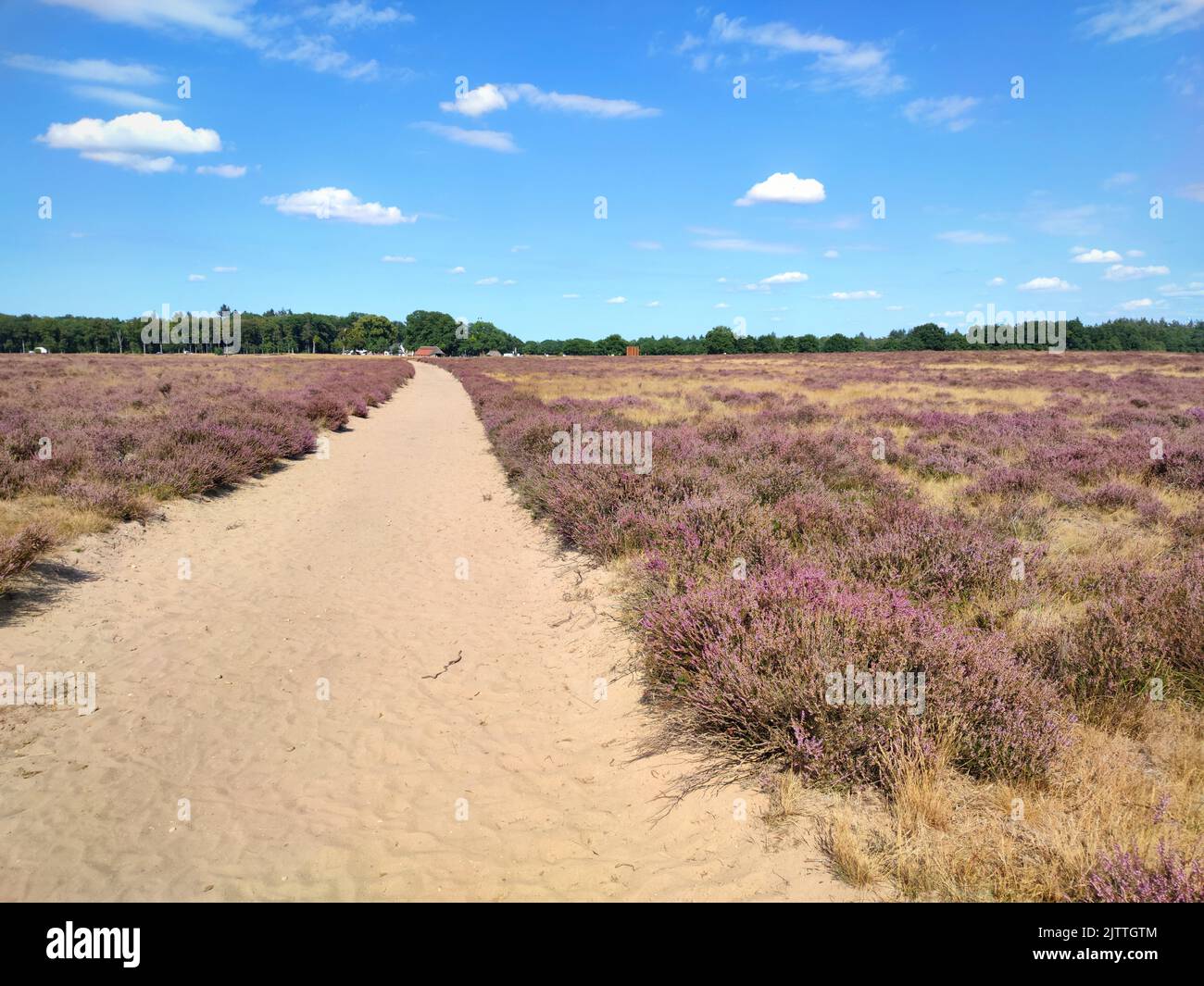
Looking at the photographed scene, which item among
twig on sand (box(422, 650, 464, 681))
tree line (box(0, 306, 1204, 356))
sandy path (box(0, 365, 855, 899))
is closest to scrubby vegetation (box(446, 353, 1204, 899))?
sandy path (box(0, 365, 855, 899))

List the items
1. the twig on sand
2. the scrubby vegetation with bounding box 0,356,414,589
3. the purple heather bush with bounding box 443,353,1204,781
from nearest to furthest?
the purple heather bush with bounding box 443,353,1204,781 → the twig on sand → the scrubby vegetation with bounding box 0,356,414,589

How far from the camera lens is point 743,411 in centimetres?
1888

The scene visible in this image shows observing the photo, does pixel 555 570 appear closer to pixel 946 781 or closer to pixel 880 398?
pixel 946 781

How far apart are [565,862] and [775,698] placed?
146 centimetres

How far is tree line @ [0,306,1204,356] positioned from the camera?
89.8 m

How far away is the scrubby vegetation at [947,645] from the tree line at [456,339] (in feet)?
304

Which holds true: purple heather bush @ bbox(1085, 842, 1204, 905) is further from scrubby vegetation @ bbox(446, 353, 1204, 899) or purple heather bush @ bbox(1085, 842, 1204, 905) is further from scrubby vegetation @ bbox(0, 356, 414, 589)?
scrubby vegetation @ bbox(0, 356, 414, 589)

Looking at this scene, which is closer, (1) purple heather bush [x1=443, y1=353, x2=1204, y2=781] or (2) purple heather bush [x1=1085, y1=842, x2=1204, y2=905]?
(2) purple heather bush [x1=1085, y1=842, x2=1204, y2=905]

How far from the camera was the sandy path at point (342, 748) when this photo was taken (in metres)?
3.00

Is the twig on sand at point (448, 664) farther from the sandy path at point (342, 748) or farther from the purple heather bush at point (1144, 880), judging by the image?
the purple heather bush at point (1144, 880)

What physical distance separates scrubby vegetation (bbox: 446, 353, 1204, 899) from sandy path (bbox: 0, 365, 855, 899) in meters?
0.50

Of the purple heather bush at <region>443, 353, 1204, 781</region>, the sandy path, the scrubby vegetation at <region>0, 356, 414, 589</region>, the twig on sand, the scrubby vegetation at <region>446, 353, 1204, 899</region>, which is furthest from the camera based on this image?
the scrubby vegetation at <region>0, 356, 414, 589</region>

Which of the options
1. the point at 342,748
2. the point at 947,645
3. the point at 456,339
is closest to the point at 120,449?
the point at 342,748
